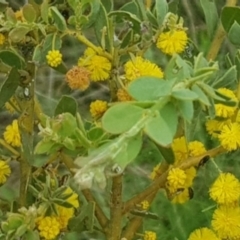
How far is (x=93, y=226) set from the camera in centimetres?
85

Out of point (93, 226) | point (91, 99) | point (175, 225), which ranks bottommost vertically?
point (175, 225)

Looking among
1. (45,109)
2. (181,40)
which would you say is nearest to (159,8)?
(181,40)

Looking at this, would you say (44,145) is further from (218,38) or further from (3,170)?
(218,38)

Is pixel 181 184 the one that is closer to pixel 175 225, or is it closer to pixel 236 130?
pixel 236 130

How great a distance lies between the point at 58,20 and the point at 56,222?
0.20 m

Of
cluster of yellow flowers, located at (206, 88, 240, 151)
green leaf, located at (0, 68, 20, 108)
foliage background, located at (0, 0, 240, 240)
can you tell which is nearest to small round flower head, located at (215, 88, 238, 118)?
cluster of yellow flowers, located at (206, 88, 240, 151)

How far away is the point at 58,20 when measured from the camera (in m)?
0.77

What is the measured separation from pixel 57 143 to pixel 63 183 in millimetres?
169

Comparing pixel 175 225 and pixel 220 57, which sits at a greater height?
pixel 220 57

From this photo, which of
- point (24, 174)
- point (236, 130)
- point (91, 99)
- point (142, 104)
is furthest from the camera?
point (91, 99)

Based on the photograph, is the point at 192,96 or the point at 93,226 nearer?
the point at 192,96

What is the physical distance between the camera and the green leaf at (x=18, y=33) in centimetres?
77

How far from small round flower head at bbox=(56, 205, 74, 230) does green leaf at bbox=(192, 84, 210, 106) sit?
0.25 meters

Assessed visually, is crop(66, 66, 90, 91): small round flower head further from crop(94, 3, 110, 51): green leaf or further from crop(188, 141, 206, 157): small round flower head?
crop(188, 141, 206, 157): small round flower head
